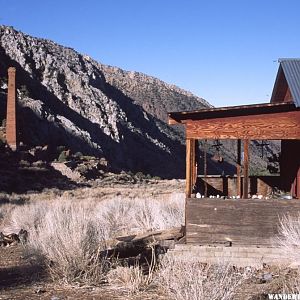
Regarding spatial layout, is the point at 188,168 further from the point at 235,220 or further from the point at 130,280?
the point at 130,280

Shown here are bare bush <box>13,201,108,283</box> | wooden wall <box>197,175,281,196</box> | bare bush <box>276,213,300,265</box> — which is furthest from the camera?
wooden wall <box>197,175,281,196</box>

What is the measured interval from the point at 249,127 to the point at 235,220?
1919 mm

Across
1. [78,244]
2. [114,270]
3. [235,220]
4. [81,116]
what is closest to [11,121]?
[81,116]

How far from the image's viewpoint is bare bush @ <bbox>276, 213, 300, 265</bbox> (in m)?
9.60

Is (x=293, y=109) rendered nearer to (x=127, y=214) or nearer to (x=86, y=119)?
(x=127, y=214)

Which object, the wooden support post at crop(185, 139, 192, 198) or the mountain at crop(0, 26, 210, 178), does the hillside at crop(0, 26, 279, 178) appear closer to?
the mountain at crop(0, 26, 210, 178)

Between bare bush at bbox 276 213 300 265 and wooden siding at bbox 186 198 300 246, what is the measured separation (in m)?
0.14

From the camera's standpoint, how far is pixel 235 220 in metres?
10.6

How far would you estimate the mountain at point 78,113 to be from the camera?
5366cm

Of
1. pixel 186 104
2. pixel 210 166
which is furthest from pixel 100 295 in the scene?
pixel 186 104

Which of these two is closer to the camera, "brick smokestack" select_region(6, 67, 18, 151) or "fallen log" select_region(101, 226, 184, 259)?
"fallen log" select_region(101, 226, 184, 259)

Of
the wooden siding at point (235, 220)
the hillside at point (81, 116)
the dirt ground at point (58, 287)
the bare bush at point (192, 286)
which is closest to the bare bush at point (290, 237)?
the wooden siding at point (235, 220)

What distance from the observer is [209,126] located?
11.0 meters

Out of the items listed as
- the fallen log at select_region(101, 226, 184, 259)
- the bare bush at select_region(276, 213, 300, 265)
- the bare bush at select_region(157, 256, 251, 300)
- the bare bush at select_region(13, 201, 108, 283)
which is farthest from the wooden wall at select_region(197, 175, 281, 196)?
the bare bush at select_region(157, 256, 251, 300)
